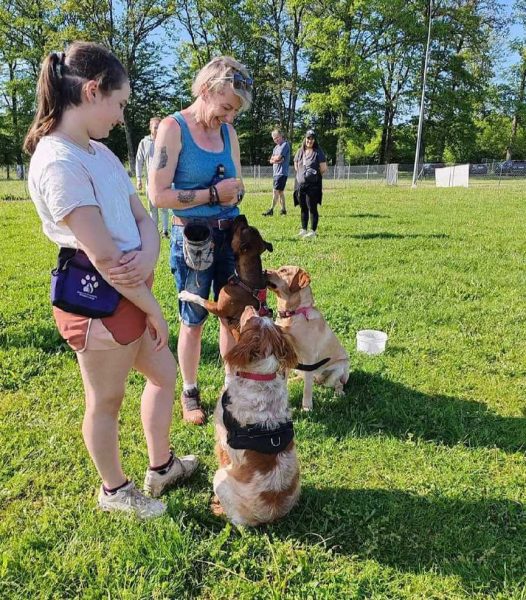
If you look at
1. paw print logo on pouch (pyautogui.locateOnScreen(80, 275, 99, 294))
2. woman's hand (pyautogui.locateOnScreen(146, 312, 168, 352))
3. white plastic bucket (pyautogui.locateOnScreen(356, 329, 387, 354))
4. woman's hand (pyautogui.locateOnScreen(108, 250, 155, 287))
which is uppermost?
woman's hand (pyautogui.locateOnScreen(108, 250, 155, 287))

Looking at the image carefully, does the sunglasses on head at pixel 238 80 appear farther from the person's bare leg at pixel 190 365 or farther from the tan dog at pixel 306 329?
the person's bare leg at pixel 190 365

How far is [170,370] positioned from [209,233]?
1.09 metres

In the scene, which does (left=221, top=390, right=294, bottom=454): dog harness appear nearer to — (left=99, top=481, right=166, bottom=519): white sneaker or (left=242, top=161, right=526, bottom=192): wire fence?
(left=99, top=481, right=166, bottom=519): white sneaker

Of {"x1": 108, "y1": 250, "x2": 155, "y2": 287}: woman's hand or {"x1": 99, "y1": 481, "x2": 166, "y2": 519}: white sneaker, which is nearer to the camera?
{"x1": 108, "y1": 250, "x2": 155, "y2": 287}: woman's hand

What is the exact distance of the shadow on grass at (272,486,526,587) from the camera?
2.67 metres

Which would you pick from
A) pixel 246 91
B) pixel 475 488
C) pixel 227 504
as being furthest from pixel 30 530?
pixel 246 91

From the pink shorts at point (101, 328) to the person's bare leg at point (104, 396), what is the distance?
0.05m

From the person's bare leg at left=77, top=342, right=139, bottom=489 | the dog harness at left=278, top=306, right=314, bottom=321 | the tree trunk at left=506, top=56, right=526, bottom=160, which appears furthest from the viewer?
the tree trunk at left=506, top=56, right=526, bottom=160

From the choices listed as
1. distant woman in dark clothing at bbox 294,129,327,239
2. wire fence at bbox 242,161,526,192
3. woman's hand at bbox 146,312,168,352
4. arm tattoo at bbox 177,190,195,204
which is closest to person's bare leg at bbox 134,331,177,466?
woman's hand at bbox 146,312,168,352

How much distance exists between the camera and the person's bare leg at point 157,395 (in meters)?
2.77

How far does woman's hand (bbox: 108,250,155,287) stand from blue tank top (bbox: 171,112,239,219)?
1122 millimetres

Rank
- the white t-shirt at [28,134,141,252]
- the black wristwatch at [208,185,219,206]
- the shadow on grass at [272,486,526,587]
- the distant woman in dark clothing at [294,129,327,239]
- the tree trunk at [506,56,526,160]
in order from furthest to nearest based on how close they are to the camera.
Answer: the tree trunk at [506,56,526,160], the distant woman in dark clothing at [294,129,327,239], the black wristwatch at [208,185,219,206], the shadow on grass at [272,486,526,587], the white t-shirt at [28,134,141,252]

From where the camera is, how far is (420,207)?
16625mm

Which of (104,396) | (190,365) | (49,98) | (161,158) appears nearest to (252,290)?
(190,365)
